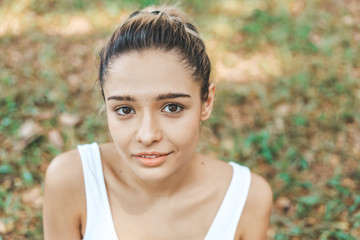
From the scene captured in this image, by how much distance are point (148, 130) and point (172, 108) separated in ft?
0.44

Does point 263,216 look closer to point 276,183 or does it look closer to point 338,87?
point 276,183

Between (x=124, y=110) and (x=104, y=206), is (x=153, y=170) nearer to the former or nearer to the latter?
(x=124, y=110)

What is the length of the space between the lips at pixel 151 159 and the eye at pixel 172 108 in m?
0.16

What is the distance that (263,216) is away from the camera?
1.78 metres

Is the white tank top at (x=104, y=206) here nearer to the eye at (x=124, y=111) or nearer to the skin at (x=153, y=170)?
the skin at (x=153, y=170)

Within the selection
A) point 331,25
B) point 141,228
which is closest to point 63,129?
point 141,228

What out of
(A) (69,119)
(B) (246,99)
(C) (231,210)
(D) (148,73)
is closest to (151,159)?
(D) (148,73)

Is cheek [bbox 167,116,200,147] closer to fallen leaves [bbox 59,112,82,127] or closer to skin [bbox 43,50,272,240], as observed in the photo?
skin [bbox 43,50,272,240]

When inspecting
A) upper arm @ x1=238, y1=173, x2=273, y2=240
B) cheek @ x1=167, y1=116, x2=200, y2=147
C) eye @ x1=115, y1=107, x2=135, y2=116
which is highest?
eye @ x1=115, y1=107, x2=135, y2=116

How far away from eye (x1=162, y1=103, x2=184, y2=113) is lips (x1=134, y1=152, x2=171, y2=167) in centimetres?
16

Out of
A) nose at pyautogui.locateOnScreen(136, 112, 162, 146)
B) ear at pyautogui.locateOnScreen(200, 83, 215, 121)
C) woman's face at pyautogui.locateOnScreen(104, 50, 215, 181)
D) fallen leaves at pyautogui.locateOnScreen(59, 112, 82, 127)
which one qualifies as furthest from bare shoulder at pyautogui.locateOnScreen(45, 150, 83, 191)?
fallen leaves at pyautogui.locateOnScreen(59, 112, 82, 127)

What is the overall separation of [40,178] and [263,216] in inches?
62.7

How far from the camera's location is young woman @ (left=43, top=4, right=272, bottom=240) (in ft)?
4.56

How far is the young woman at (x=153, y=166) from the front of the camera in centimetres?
139
